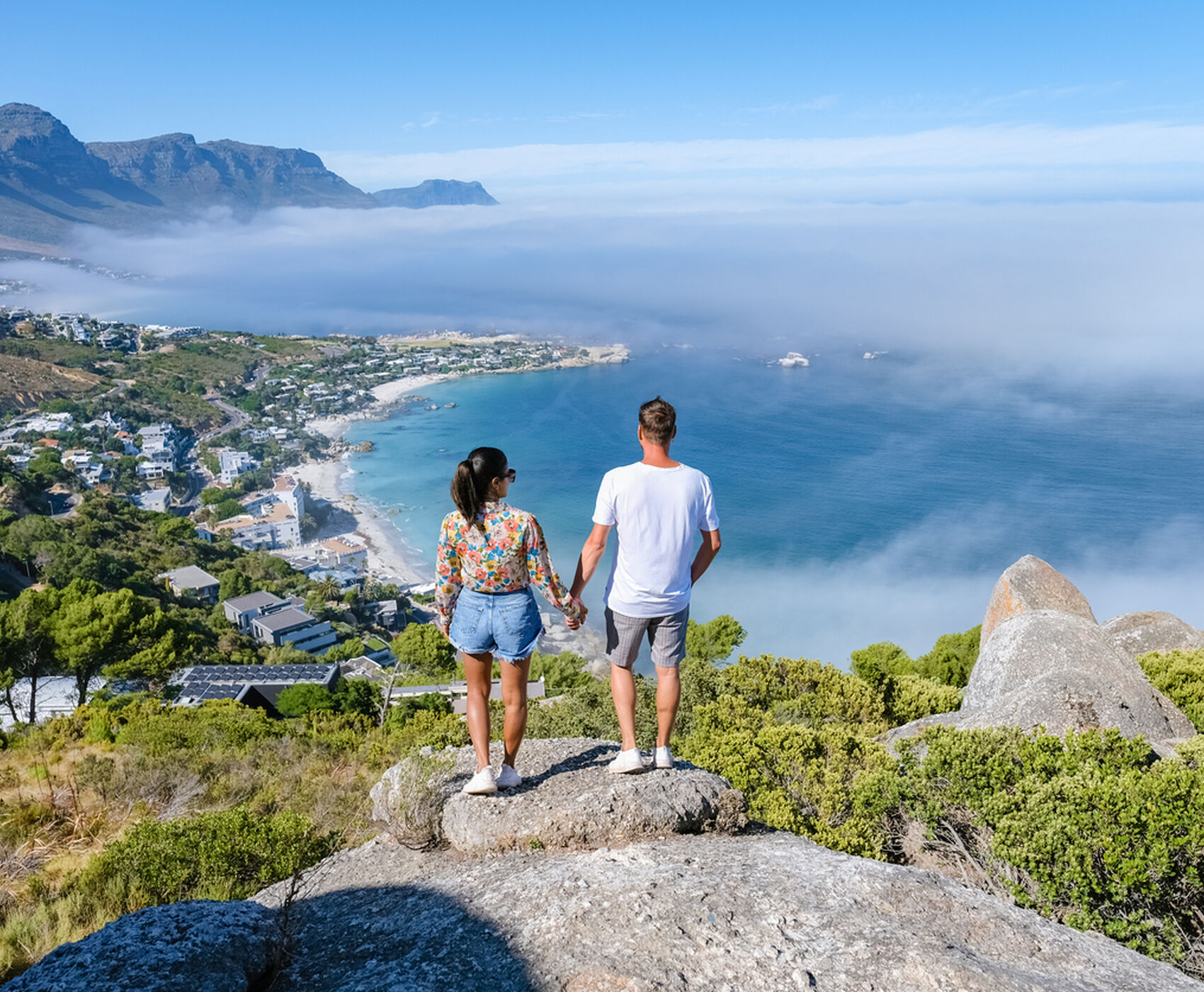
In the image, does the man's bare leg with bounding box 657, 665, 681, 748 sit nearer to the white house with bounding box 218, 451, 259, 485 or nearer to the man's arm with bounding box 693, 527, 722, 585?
the man's arm with bounding box 693, 527, 722, 585

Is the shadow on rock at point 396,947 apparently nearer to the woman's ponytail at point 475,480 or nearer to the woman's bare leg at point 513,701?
the woman's bare leg at point 513,701

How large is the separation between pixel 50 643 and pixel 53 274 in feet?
742

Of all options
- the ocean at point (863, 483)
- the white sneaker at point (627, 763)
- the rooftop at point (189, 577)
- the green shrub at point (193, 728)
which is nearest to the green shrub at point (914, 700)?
the white sneaker at point (627, 763)

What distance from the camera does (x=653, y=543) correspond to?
13.3ft

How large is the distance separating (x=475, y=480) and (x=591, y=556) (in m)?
0.73

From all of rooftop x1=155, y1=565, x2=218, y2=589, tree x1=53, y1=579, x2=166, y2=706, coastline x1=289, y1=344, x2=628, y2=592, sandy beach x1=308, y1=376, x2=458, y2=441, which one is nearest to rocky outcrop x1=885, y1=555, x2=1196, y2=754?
tree x1=53, y1=579, x2=166, y2=706

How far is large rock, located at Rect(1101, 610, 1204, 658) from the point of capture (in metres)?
14.1

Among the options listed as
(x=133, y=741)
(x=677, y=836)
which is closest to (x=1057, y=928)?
(x=677, y=836)

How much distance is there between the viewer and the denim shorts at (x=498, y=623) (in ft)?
13.1

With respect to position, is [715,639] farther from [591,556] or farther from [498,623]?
[498,623]

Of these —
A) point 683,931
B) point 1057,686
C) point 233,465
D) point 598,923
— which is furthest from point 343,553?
point 683,931

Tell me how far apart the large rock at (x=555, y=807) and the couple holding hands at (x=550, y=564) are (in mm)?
191

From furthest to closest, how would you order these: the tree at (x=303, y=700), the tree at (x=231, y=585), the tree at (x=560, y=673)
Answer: the tree at (x=231, y=585) < the tree at (x=560, y=673) < the tree at (x=303, y=700)

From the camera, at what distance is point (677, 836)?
4238 mm
